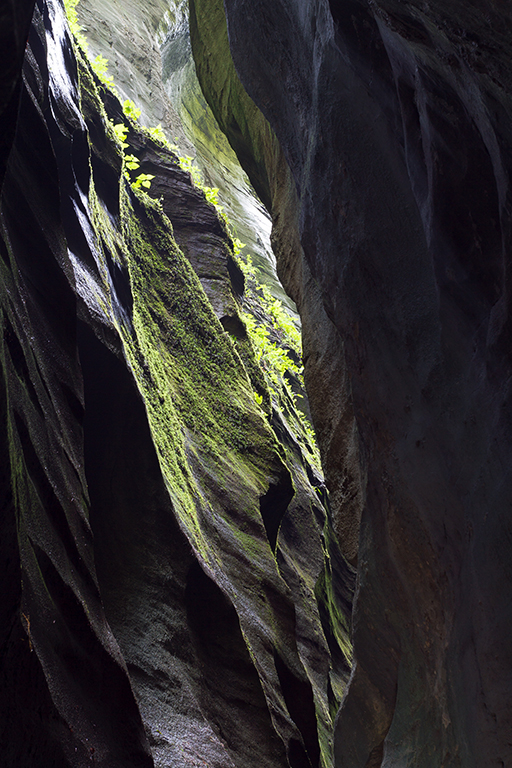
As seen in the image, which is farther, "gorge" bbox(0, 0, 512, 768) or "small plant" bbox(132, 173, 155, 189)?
"small plant" bbox(132, 173, 155, 189)

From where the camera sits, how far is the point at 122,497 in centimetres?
475

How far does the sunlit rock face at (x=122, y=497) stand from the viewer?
271cm

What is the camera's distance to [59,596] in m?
2.90

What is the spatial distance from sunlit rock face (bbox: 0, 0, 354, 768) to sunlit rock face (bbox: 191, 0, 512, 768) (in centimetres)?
139

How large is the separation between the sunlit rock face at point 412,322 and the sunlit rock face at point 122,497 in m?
1.39

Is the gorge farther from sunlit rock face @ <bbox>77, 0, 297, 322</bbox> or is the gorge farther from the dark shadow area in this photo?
sunlit rock face @ <bbox>77, 0, 297, 322</bbox>

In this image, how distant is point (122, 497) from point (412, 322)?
→ 9.67 feet

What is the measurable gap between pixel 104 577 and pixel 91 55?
49.1 feet

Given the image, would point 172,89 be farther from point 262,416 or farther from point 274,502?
point 274,502

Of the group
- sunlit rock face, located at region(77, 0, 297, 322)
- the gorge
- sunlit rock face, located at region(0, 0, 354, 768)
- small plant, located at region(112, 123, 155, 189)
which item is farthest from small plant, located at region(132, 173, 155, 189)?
sunlit rock face, located at region(77, 0, 297, 322)

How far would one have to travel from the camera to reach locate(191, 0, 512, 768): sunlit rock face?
8.69 feet

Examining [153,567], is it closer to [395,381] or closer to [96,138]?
[395,381]

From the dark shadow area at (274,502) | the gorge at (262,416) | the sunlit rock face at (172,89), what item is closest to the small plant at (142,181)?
the gorge at (262,416)

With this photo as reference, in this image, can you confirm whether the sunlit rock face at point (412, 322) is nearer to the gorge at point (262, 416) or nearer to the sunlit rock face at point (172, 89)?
the gorge at point (262, 416)
